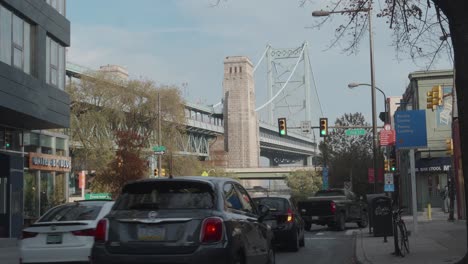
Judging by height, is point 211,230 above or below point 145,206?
below

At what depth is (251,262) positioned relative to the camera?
351 inches

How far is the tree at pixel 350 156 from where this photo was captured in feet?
180

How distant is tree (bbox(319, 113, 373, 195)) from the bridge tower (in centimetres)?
5658

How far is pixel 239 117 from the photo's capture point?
11700 cm

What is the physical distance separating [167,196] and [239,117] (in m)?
109

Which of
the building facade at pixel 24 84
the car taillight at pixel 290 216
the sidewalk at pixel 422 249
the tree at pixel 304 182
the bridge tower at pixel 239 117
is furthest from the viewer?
the bridge tower at pixel 239 117

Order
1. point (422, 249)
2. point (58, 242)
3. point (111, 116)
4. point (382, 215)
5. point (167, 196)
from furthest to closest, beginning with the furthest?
point (111, 116) < point (382, 215) < point (422, 249) < point (58, 242) < point (167, 196)

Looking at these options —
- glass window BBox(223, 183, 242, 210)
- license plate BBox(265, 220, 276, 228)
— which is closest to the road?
license plate BBox(265, 220, 276, 228)

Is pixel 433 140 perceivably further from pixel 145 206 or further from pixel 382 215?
pixel 145 206

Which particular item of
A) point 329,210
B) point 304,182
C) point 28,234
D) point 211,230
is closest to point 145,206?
point 211,230

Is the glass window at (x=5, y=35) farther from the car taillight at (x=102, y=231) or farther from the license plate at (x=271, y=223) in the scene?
the car taillight at (x=102, y=231)

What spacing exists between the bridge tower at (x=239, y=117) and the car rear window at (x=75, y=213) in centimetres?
10271

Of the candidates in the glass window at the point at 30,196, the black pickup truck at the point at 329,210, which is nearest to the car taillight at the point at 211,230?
the black pickup truck at the point at 329,210

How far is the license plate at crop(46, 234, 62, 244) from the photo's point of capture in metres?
11.7
